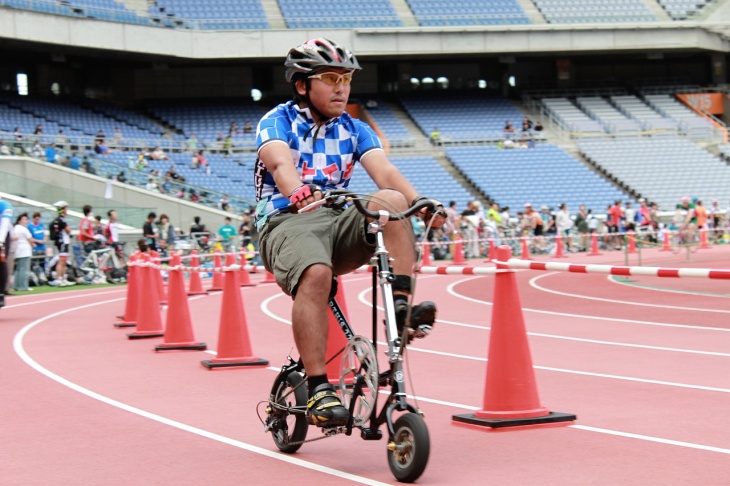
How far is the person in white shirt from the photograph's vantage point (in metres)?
25.0

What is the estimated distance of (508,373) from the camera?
715cm

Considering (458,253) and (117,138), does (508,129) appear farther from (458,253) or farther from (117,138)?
(458,253)

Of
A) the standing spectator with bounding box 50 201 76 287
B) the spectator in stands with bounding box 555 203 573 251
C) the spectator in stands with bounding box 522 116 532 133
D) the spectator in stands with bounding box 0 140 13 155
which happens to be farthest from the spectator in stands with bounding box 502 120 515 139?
the standing spectator with bounding box 50 201 76 287

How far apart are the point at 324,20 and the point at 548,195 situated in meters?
14.5

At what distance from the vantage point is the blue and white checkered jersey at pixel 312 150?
21.0 ft

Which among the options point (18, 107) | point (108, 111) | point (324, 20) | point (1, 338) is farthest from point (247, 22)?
point (1, 338)

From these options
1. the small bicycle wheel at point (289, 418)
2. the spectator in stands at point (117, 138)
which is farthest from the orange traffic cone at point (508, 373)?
the spectator in stands at point (117, 138)

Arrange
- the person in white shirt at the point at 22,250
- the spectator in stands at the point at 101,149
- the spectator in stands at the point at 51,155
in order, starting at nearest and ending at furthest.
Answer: the person in white shirt at the point at 22,250
the spectator in stands at the point at 51,155
the spectator in stands at the point at 101,149

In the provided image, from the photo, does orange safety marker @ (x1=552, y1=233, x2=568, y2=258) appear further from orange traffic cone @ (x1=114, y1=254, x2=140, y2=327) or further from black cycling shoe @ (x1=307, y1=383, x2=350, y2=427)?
black cycling shoe @ (x1=307, y1=383, x2=350, y2=427)

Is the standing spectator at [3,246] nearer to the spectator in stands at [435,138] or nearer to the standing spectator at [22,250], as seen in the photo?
the standing spectator at [22,250]

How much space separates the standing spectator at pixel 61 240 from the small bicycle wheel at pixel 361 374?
22.2 m

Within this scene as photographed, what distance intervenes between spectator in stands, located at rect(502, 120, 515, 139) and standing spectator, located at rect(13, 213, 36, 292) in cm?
3020

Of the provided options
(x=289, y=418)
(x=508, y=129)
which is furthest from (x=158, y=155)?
(x=289, y=418)

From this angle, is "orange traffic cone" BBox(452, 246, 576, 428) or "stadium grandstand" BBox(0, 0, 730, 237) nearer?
"orange traffic cone" BBox(452, 246, 576, 428)
